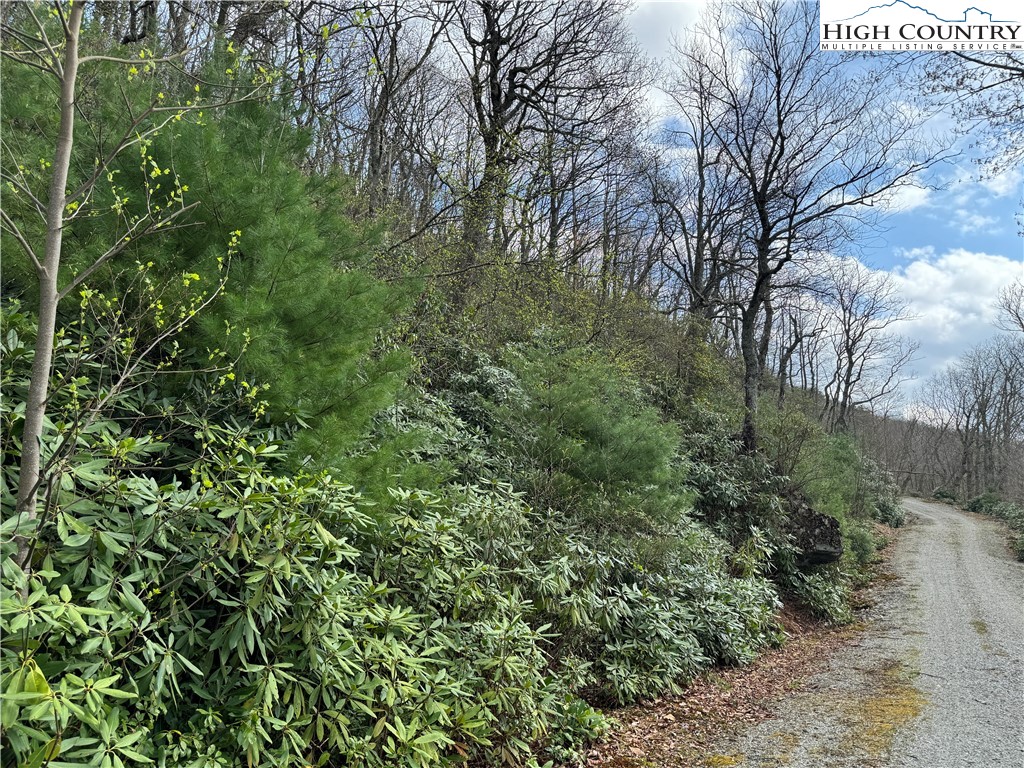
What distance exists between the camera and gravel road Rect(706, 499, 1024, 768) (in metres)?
4.45

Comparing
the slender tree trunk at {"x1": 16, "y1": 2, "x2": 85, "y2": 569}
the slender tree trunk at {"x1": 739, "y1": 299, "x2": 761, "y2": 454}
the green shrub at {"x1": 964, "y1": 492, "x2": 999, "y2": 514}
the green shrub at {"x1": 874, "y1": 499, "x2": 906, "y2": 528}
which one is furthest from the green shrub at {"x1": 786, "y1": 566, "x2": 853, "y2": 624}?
the green shrub at {"x1": 964, "y1": 492, "x2": 999, "y2": 514}

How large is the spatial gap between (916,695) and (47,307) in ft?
23.8

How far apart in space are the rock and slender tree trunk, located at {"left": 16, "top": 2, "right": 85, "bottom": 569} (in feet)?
34.7

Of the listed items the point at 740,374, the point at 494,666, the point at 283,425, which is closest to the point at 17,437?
the point at 283,425

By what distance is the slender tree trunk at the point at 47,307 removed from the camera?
7.00 ft

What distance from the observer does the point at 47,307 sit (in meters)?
2.15

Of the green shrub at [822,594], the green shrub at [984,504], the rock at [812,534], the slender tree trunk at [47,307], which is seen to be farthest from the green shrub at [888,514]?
the slender tree trunk at [47,307]

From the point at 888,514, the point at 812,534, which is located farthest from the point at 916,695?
the point at 888,514

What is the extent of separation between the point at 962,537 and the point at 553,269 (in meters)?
15.9

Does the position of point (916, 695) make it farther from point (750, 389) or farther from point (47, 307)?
point (750, 389)

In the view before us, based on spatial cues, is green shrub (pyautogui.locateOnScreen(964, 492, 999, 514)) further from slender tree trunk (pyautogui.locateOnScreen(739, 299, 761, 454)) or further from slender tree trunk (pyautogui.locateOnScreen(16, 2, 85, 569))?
slender tree trunk (pyautogui.locateOnScreen(16, 2, 85, 569))

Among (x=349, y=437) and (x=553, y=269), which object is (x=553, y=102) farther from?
→ (x=349, y=437)

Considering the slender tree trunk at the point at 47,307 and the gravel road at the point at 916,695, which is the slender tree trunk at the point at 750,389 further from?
the slender tree trunk at the point at 47,307

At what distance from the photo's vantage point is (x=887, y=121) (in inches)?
500
